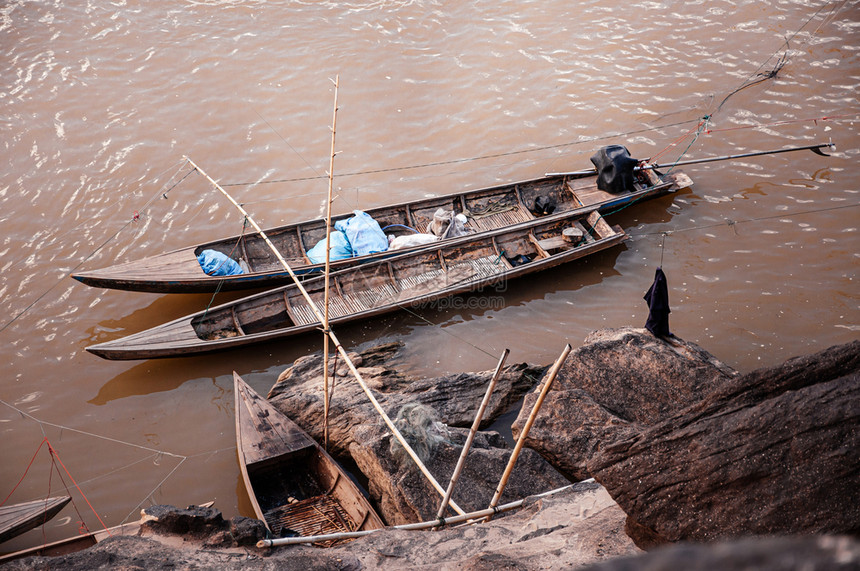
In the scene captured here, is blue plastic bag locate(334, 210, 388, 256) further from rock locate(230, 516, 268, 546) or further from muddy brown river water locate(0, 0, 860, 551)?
rock locate(230, 516, 268, 546)

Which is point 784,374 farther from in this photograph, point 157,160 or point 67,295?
point 157,160

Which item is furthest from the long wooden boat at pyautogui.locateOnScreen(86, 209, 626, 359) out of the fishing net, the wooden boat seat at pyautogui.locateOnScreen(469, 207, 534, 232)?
the fishing net

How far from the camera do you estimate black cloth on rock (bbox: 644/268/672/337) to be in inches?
310

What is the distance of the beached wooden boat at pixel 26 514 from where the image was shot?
6.47 meters

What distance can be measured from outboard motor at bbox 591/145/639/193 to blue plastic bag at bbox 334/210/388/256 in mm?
A: 4470

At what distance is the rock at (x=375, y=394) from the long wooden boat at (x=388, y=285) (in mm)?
849

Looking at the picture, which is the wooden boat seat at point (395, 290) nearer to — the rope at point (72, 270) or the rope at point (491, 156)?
the rope at point (491, 156)

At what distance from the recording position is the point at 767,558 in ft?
2.77

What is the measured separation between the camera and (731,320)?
9562 millimetres

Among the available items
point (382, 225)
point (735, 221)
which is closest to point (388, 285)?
point (382, 225)

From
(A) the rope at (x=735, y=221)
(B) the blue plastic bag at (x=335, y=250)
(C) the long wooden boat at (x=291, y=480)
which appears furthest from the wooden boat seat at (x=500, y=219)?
(C) the long wooden boat at (x=291, y=480)

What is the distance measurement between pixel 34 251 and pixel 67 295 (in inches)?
57.4

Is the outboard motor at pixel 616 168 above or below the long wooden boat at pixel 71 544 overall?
above

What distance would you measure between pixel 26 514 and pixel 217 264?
14.3 feet
